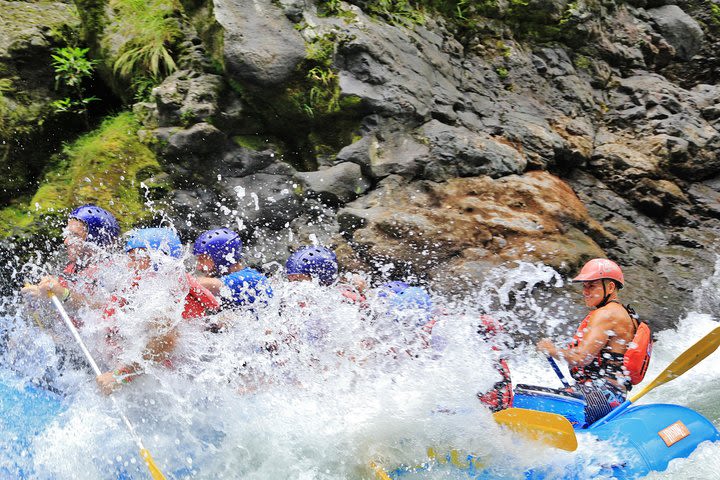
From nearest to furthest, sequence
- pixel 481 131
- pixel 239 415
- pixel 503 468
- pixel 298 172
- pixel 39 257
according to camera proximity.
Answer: pixel 503 468, pixel 239 415, pixel 39 257, pixel 298 172, pixel 481 131

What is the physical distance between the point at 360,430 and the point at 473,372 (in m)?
0.81

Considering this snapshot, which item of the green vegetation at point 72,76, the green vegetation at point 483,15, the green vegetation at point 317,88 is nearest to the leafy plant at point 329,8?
the green vegetation at point 483,15

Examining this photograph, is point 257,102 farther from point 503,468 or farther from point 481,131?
point 503,468

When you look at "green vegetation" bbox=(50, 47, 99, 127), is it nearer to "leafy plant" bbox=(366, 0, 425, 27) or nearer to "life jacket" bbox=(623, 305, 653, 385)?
"leafy plant" bbox=(366, 0, 425, 27)

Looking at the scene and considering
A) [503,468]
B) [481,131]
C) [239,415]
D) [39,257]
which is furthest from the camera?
[481,131]

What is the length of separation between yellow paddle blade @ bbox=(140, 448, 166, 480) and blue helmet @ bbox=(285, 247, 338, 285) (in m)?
1.77

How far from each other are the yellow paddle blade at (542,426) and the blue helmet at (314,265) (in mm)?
1734

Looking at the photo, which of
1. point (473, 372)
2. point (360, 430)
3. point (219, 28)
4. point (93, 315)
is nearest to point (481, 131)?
point (219, 28)

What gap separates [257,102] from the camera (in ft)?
20.7

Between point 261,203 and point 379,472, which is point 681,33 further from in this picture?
point 379,472

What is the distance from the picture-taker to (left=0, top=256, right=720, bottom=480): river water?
11.1 ft

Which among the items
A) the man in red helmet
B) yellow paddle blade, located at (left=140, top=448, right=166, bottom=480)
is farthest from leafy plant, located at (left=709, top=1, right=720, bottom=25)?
yellow paddle blade, located at (left=140, top=448, right=166, bottom=480)

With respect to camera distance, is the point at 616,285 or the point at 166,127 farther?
the point at 166,127

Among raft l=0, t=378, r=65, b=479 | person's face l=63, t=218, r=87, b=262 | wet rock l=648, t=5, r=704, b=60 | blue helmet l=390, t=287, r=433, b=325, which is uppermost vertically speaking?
wet rock l=648, t=5, r=704, b=60
